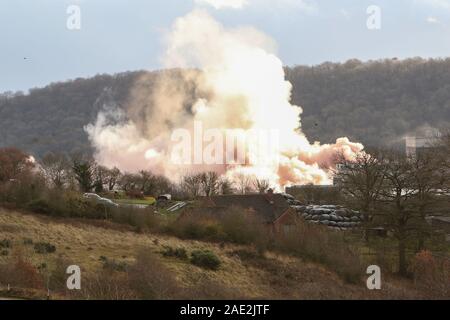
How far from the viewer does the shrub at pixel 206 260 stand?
35578 millimetres

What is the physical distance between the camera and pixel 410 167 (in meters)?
43.9

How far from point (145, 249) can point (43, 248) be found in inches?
325

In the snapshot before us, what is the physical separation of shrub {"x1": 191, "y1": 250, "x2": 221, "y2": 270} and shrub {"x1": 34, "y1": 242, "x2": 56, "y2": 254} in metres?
8.30

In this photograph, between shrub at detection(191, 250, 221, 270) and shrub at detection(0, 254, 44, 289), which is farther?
shrub at detection(191, 250, 221, 270)

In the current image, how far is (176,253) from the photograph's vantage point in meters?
37.5

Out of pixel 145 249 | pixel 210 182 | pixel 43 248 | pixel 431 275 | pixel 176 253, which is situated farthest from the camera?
pixel 210 182

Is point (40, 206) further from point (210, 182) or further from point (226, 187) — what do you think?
point (226, 187)

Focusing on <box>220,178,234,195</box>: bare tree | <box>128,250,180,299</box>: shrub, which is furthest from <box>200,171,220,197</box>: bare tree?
<box>128,250,180,299</box>: shrub

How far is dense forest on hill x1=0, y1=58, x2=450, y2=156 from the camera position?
130 m

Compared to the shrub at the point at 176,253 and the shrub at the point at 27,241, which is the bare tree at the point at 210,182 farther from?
the shrub at the point at 27,241

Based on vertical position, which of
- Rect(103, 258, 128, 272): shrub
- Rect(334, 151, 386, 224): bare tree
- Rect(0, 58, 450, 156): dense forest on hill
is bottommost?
Rect(103, 258, 128, 272): shrub

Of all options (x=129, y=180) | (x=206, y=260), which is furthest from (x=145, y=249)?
(x=129, y=180)

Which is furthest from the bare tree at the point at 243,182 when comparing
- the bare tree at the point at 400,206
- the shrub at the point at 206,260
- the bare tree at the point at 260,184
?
the shrub at the point at 206,260

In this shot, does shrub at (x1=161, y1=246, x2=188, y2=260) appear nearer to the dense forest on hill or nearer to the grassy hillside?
the grassy hillside
